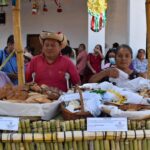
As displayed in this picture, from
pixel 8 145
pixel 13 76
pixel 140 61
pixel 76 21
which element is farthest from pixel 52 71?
pixel 76 21

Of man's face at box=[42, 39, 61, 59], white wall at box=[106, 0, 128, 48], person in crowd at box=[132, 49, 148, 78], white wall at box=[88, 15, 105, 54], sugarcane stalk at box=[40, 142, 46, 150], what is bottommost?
sugarcane stalk at box=[40, 142, 46, 150]

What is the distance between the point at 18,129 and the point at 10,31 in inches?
Answer: 417

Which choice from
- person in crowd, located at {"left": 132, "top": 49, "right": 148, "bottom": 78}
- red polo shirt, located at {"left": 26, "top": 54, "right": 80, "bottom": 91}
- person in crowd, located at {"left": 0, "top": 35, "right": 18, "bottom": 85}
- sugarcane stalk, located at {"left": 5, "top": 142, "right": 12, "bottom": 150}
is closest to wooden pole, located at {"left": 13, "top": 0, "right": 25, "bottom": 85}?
red polo shirt, located at {"left": 26, "top": 54, "right": 80, "bottom": 91}

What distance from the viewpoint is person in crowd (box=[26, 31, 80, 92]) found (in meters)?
3.10

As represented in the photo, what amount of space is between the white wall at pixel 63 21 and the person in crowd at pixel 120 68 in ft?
27.3

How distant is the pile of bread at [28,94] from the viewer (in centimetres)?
A: 223

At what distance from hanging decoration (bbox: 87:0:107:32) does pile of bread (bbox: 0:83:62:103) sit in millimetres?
6075

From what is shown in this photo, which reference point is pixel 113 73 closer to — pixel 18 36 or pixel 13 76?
pixel 18 36

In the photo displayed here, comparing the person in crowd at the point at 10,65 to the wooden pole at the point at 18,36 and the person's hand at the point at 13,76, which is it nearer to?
the person's hand at the point at 13,76

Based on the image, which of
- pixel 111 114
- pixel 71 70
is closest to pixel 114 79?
pixel 71 70

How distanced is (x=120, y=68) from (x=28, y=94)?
1005 mm

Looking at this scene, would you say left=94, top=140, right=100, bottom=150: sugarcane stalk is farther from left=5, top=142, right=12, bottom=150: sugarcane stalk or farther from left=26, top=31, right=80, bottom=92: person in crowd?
left=26, top=31, right=80, bottom=92: person in crowd

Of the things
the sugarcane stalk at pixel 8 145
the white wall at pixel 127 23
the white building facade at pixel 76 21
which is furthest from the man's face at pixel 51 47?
the white building facade at pixel 76 21

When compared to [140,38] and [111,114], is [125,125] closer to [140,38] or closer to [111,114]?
[111,114]
